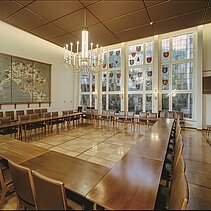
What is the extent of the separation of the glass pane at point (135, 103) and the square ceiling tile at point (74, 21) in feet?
15.5

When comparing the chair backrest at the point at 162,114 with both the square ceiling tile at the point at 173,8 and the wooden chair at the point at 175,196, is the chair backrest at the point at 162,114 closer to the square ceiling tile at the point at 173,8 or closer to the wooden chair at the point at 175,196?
the square ceiling tile at the point at 173,8

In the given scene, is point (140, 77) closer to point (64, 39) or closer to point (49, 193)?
point (64, 39)

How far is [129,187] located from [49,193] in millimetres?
653

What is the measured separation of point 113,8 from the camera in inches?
158

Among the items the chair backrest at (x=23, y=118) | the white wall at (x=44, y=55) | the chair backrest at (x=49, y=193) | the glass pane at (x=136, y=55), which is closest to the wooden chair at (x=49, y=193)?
the chair backrest at (x=49, y=193)

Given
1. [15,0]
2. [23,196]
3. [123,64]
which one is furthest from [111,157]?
[123,64]

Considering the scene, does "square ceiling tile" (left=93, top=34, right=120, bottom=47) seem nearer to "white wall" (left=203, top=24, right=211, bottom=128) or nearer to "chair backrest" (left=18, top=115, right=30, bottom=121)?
"white wall" (left=203, top=24, right=211, bottom=128)

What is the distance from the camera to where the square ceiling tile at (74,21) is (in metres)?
4.38

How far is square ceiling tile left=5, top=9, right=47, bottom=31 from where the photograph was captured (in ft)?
14.4

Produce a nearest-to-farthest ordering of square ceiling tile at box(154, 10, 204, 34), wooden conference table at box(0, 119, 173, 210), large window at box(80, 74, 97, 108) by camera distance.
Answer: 1. wooden conference table at box(0, 119, 173, 210)
2. square ceiling tile at box(154, 10, 204, 34)
3. large window at box(80, 74, 97, 108)

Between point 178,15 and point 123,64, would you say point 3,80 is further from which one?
point 178,15

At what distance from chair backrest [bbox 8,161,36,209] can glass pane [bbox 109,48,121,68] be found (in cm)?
834

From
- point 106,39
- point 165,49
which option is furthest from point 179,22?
point 106,39

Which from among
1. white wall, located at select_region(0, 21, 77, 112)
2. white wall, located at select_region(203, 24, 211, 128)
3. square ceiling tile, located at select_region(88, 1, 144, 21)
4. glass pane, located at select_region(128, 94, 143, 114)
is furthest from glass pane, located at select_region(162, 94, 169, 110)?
white wall, located at select_region(0, 21, 77, 112)
